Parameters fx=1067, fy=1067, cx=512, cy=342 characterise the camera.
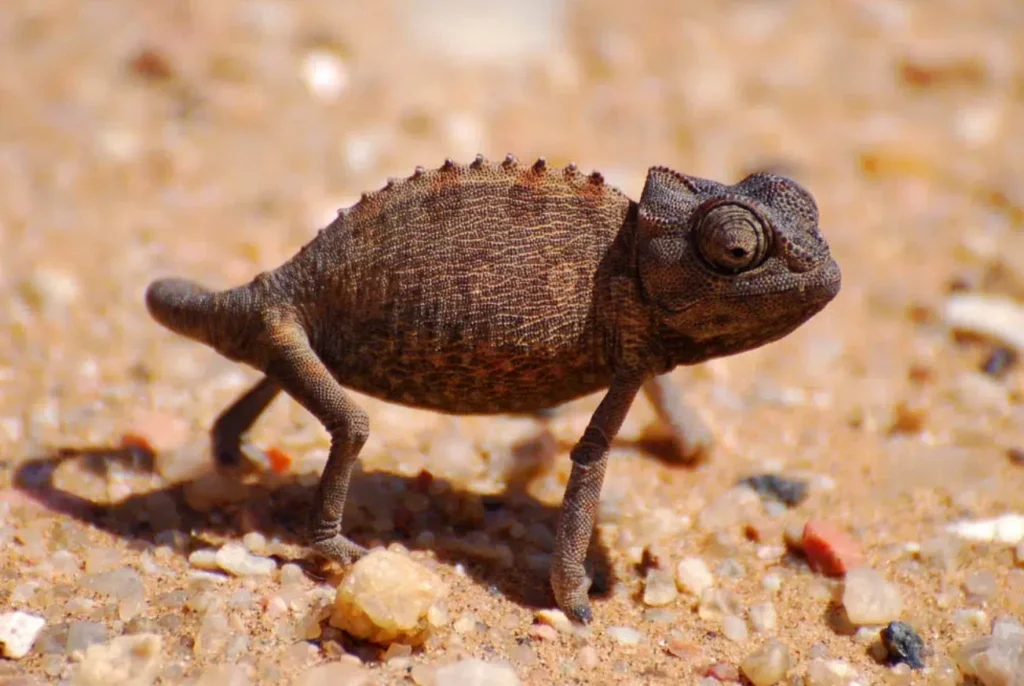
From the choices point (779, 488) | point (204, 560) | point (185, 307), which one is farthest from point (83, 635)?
point (779, 488)

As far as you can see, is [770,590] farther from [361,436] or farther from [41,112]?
[41,112]

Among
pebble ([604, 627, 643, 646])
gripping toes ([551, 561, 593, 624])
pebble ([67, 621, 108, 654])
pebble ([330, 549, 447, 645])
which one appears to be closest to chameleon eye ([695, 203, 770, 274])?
gripping toes ([551, 561, 593, 624])

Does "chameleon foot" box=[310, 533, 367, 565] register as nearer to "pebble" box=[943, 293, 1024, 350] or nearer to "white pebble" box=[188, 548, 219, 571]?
"white pebble" box=[188, 548, 219, 571]

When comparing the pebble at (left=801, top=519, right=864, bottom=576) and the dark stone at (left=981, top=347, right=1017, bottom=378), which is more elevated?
the dark stone at (left=981, top=347, right=1017, bottom=378)

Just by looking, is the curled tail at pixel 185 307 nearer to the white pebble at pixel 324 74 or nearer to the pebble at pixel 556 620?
the pebble at pixel 556 620

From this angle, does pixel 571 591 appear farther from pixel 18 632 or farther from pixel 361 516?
pixel 18 632

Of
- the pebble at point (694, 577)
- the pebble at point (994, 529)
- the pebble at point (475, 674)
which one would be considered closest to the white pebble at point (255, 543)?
the pebble at point (475, 674)
